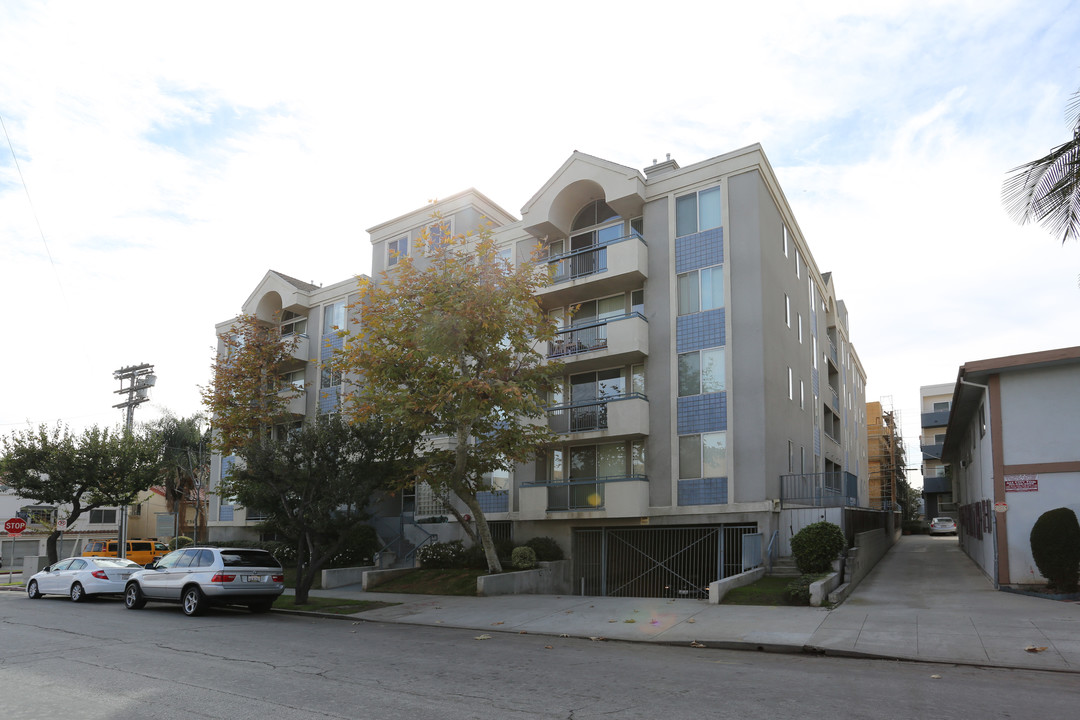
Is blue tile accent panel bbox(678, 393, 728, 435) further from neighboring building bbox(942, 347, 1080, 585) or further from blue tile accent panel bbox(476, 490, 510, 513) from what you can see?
blue tile accent panel bbox(476, 490, 510, 513)

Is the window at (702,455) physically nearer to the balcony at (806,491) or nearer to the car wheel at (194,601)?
the balcony at (806,491)

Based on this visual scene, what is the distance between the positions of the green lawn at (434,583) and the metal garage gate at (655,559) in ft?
12.0

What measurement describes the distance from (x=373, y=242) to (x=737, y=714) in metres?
28.0

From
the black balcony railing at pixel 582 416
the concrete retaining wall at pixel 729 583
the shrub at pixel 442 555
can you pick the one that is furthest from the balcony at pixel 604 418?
the concrete retaining wall at pixel 729 583

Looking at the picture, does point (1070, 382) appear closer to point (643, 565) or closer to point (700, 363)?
point (700, 363)

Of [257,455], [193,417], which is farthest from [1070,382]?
[193,417]

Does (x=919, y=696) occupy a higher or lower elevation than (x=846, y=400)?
lower

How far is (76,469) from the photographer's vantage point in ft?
106

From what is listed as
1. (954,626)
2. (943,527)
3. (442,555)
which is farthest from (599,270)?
(943,527)

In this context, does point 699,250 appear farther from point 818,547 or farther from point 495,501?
point 495,501

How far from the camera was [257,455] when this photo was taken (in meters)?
18.9

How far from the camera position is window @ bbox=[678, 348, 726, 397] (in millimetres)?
Answer: 22562

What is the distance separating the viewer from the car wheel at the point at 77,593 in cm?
2220

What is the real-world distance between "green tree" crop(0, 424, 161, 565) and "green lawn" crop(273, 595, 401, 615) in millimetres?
17485
